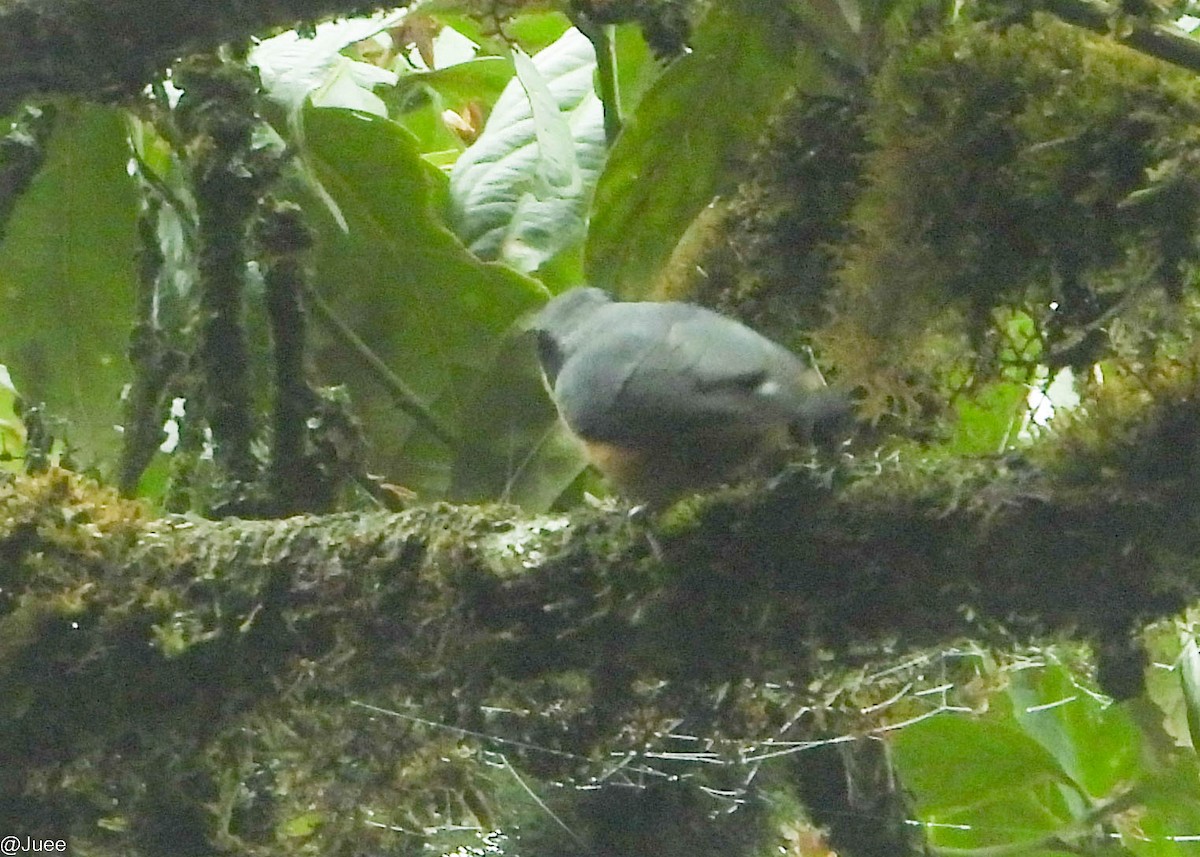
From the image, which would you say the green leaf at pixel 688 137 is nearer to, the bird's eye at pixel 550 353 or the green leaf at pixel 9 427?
the bird's eye at pixel 550 353

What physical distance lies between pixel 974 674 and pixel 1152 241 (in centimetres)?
30

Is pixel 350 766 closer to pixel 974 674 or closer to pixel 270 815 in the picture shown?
pixel 270 815

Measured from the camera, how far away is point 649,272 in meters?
0.93

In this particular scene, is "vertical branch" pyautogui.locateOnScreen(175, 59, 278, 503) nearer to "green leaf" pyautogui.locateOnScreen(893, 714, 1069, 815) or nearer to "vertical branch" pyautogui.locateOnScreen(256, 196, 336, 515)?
"vertical branch" pyautogui.locateOnScreen(256, 196, 336, 515)

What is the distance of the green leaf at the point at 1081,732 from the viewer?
93cm

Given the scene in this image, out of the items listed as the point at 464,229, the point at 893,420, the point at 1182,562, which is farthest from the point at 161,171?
the point at 1182,562

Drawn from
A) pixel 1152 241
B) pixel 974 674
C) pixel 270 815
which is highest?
pixel 1152 241

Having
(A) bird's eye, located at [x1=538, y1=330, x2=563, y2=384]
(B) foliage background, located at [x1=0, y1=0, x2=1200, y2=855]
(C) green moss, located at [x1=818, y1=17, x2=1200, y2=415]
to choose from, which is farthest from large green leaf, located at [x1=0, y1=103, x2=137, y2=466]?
(C) green moss, located at [x1=818, y1=17, x2=1200, y2=415]

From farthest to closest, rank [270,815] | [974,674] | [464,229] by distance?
[464,229] → [270,815] → [974,674]

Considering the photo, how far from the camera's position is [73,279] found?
116 cm

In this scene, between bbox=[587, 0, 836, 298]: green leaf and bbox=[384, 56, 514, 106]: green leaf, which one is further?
bbox=[384, 56, 514, 106]: green leaf

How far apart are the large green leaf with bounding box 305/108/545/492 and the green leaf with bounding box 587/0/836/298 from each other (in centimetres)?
18

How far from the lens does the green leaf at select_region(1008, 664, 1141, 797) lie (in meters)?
0.93

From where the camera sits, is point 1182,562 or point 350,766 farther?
point 350,766
